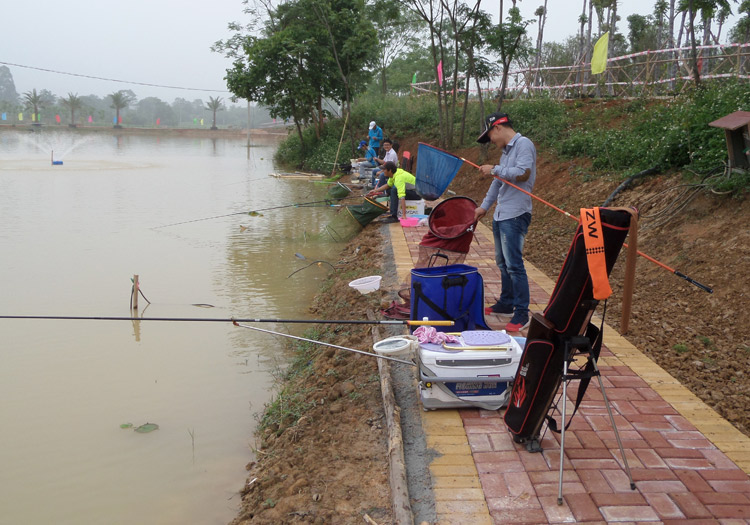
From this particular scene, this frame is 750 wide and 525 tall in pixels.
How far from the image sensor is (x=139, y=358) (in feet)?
20.1

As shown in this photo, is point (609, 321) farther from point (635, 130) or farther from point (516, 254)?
point (635, 130)

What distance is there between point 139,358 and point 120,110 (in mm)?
128401

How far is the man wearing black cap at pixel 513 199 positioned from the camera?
16.2ft

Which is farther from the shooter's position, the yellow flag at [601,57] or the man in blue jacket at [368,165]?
the man in blue jacket at [368,165]

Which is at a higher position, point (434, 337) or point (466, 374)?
point (434, 337)

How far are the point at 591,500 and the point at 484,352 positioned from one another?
108 cm

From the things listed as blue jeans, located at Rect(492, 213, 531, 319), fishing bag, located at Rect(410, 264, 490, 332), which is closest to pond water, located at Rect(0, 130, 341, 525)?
fishing bag, located at Rect(410, 264, 490, 332)

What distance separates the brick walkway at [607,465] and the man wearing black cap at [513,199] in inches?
41.9

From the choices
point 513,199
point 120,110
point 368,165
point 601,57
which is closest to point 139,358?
point 513,199

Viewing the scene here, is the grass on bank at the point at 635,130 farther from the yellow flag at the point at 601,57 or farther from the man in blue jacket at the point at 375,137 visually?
the man in blue jacket at the point at 375,137

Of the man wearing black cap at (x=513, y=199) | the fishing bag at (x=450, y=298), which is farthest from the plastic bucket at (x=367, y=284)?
the fishing bag at (x=450, y=298)

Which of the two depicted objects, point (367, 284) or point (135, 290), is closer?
point (367, 284)

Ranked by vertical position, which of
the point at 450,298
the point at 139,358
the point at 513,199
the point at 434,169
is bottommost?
the point at 139,358

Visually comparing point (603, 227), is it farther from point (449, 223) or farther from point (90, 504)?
point (90, 504)
